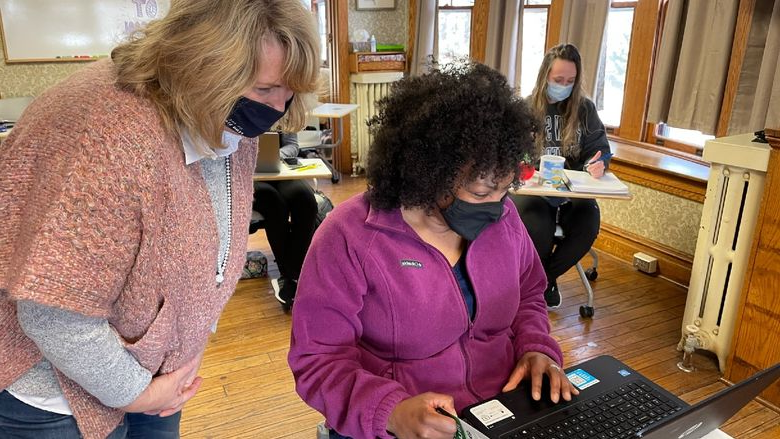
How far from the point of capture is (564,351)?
2658 millimetres

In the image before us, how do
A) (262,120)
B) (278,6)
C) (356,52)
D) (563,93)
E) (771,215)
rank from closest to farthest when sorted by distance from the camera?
1. (278,6)
2. (262,120)
3. (771,215)
4. (563,93)
5. (356,52)

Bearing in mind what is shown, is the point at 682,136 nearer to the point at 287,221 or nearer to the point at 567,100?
the point at 567,100

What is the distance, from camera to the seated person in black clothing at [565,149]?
9.44 feet

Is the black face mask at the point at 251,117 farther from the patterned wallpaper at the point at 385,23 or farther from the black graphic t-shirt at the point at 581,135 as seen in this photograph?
the patterned wallpaper at the point at 385,23

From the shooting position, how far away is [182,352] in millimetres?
989

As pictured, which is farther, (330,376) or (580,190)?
(580,190)

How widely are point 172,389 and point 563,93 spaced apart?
8.12 ft

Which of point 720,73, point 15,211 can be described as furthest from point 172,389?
point 720,73

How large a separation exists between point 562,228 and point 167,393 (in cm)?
237

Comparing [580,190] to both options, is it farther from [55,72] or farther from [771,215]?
[55,72]

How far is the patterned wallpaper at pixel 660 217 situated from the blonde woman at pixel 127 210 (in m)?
2.88

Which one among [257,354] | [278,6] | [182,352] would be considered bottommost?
[257,354]

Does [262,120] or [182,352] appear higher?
[262,120]

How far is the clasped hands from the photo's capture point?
95 centimetres
